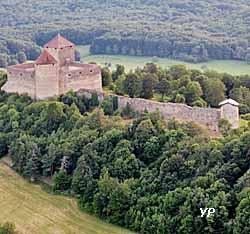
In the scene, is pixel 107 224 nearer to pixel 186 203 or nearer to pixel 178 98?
pixel 186 203

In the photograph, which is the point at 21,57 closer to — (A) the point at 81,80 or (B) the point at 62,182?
(A) the point at 81,80

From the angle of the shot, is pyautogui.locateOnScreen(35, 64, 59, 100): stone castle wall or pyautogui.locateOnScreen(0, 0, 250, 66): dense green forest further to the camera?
pyautogui.locateOnScreen(0, 0, 250, 66): dense green forest

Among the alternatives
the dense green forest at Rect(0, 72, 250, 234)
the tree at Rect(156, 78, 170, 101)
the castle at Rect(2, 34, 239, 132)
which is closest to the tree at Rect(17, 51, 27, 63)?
the castle at Rect(2, 34, 239, 132)

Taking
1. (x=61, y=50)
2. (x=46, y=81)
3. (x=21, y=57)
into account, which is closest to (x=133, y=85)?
(x=61, y=50)

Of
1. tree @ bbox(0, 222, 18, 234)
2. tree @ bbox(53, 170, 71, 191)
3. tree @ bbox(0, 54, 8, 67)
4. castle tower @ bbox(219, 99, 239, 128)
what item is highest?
castle tower @ bbox(219, 99, 239, 128)

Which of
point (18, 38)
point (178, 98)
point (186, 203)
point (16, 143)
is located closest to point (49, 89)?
point (16, 143)

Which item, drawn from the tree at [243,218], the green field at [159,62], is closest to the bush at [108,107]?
the tree at [243,218]

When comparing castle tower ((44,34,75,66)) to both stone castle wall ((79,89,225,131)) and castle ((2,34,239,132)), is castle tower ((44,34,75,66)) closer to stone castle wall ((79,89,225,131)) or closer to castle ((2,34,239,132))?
castle ((2,34,239,132))
